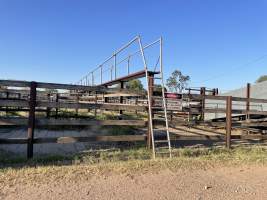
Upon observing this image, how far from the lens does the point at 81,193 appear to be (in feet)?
14.0

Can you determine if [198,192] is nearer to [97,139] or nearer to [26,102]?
[97,139]

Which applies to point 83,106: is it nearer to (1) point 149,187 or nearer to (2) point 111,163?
(2) point 111,163

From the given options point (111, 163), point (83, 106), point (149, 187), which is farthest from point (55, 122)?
point (149, 187)

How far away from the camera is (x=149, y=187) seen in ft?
15.4

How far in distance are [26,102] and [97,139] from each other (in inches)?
69.8

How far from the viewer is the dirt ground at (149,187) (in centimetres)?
425

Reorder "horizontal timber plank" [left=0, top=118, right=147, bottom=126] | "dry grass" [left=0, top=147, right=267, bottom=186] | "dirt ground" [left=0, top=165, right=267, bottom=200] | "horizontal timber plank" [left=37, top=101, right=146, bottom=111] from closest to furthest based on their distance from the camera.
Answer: "dirt ground" [left=0, top=165, right=267, bottom=200], "dry grass" [left=0, top=147, right=267, bottom=186], "horizontal timber plank" [left=0, top=118, right=147, bottom=126], "horizontal timber plank" [left=37, top=101, right=146, bottom=111]

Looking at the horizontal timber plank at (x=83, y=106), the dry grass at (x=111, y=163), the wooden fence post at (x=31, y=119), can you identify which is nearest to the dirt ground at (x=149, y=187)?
the dry grass at (x=111, y=163)

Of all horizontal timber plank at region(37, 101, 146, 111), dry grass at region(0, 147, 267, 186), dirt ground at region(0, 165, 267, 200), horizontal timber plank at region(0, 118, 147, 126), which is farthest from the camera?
horizontal timber plank at region(37, 101, 146, 111)

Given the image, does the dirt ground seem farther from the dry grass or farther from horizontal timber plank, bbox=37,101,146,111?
horizontal timber plank, bbox=37,101,146,111

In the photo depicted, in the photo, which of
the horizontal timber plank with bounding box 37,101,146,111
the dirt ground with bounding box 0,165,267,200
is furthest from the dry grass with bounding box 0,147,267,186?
the horizontal timber plank with bounding box 37,101,146,111

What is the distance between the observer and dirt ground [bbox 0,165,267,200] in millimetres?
4250

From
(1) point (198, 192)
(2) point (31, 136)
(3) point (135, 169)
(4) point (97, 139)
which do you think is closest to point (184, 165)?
(3) point (135, 169)

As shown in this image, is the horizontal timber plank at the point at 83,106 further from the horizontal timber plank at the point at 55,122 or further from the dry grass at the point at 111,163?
the dry grass at the point at 111,163
